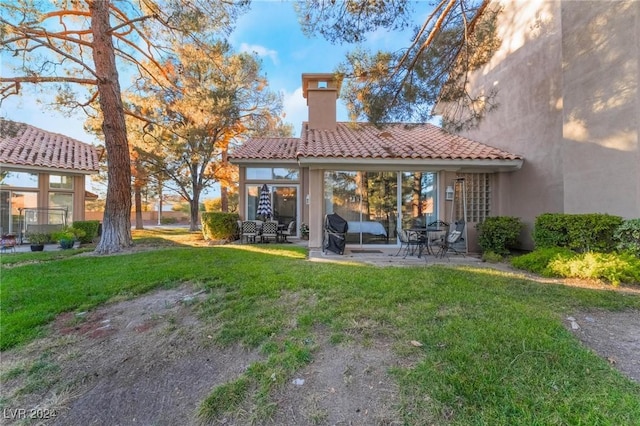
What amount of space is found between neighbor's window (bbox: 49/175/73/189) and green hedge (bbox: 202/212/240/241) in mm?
7278

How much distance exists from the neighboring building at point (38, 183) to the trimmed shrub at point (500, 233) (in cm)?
1761

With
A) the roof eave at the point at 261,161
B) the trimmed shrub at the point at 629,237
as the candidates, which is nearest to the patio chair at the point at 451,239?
the trimmed shrub at the point at 629,237

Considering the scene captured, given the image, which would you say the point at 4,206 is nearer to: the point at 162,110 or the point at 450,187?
the point at 162,110

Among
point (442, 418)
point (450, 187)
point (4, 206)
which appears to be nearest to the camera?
point (442, 418)

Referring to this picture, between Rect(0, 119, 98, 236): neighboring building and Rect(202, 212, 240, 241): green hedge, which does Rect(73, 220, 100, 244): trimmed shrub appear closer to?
Rect(0, 119, 98, 236): neighboring building

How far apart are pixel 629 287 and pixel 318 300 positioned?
5.67m

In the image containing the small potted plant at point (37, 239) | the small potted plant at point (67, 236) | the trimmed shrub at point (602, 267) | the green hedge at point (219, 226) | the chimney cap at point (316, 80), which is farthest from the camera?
the chimney cap at point (316, 80)

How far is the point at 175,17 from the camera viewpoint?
828 cm

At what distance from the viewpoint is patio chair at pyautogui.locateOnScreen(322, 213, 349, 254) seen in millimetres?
8797

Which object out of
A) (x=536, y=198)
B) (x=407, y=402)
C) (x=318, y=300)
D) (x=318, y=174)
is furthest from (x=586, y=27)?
(x=407, y=402)

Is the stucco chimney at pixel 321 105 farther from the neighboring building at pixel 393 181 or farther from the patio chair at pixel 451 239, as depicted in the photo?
the patio chair at pixel 451 239

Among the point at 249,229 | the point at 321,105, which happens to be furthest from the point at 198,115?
the point at 249,229

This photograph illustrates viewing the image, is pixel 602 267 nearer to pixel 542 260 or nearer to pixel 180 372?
pixel 542 260

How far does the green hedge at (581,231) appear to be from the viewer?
6305 mm
